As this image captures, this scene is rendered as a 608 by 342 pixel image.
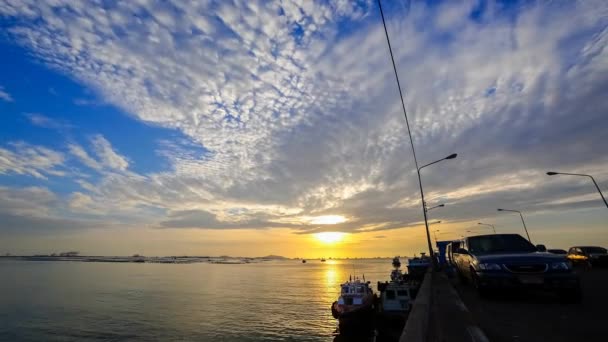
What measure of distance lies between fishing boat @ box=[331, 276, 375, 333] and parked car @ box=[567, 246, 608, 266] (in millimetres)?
19375

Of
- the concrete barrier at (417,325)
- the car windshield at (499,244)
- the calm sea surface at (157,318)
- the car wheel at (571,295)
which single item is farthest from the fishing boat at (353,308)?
the concrete barrier at (417,325)

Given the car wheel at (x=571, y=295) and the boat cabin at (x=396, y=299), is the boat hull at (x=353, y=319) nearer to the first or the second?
the boat cabin at (x=396, y=299)

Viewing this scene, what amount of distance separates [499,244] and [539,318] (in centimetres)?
439

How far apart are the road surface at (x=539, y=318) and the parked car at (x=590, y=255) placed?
67.5 feet

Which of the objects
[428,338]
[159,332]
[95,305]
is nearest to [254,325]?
[159,332]

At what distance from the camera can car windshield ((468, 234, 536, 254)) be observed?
923cm

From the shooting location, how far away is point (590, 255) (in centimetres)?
2381

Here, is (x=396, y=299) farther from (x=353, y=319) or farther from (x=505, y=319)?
(x=505, y=319)

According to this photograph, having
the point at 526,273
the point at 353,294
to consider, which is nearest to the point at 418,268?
the point at 353,294

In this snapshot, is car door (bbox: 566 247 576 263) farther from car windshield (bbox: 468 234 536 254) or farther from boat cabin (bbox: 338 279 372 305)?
car windshield (bbox: 468 234 536 254)

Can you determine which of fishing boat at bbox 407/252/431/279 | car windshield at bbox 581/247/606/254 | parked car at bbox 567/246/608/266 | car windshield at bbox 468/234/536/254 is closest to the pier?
car windshield at bbox 468/234/536/254

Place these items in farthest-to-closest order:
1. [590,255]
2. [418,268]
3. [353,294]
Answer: [418,268]
[353,294]
[590,255]

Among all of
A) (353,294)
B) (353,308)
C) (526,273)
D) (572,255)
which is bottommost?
(353,308)

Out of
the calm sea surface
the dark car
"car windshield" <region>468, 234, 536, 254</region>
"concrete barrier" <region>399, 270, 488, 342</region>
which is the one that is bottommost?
the calm sea surface
